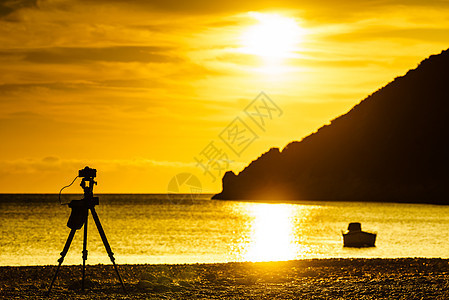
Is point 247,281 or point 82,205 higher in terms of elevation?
point 82,205

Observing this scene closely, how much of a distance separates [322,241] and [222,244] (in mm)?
11513

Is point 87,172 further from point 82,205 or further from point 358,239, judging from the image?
point 358,239

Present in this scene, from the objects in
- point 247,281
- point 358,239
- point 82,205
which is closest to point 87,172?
point 82,205

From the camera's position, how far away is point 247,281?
25.4 m

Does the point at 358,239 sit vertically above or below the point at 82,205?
below

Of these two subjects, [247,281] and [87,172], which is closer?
[87,172]

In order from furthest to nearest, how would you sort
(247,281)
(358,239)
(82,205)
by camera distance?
(358,239)
(247,281)
(82,205)

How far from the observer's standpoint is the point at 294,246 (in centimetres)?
6134

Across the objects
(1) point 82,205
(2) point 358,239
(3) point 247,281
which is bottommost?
(3) point 247,281

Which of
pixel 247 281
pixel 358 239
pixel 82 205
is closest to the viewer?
pixel 82 205

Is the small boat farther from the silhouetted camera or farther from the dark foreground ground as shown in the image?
the silhouetted camera

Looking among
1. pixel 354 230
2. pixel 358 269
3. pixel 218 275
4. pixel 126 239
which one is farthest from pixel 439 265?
pixel 126 239

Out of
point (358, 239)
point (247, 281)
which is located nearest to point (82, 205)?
point (247, 281)

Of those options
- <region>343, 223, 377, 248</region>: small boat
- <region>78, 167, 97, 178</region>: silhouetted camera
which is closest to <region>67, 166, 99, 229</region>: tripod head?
<region>78, 167, 97, 178</region>: silhouetted camera
